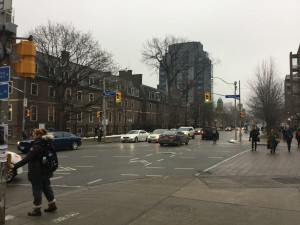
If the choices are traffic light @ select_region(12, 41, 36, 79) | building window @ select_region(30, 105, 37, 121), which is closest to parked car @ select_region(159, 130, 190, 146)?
building window @ select_region(30, 105, 37, 121)

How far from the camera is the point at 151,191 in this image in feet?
32.1

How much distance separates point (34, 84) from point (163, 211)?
149 feet

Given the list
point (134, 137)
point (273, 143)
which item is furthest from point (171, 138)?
point (134, 137)

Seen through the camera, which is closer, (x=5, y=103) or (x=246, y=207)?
(x=5, y=103)

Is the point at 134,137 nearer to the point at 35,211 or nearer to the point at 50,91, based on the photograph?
the point at 50,91

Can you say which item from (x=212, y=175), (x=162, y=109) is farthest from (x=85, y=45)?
(x=162, y=109)

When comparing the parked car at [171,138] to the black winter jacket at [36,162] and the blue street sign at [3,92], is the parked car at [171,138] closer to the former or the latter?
the black winter jacket at [36,162]

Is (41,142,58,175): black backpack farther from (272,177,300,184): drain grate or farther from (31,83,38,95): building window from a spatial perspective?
(31,83,38,95): building window

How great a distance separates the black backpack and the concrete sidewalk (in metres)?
0.93

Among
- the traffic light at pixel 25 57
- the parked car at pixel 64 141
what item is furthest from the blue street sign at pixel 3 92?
the parked car at pixel 64 141

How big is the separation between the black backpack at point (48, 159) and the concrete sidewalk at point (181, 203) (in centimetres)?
93

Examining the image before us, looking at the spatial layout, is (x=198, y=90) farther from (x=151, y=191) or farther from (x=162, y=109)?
(x=151, y=191)

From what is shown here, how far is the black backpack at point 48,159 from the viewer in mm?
7152

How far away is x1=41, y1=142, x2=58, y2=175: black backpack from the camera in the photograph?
7152mm
